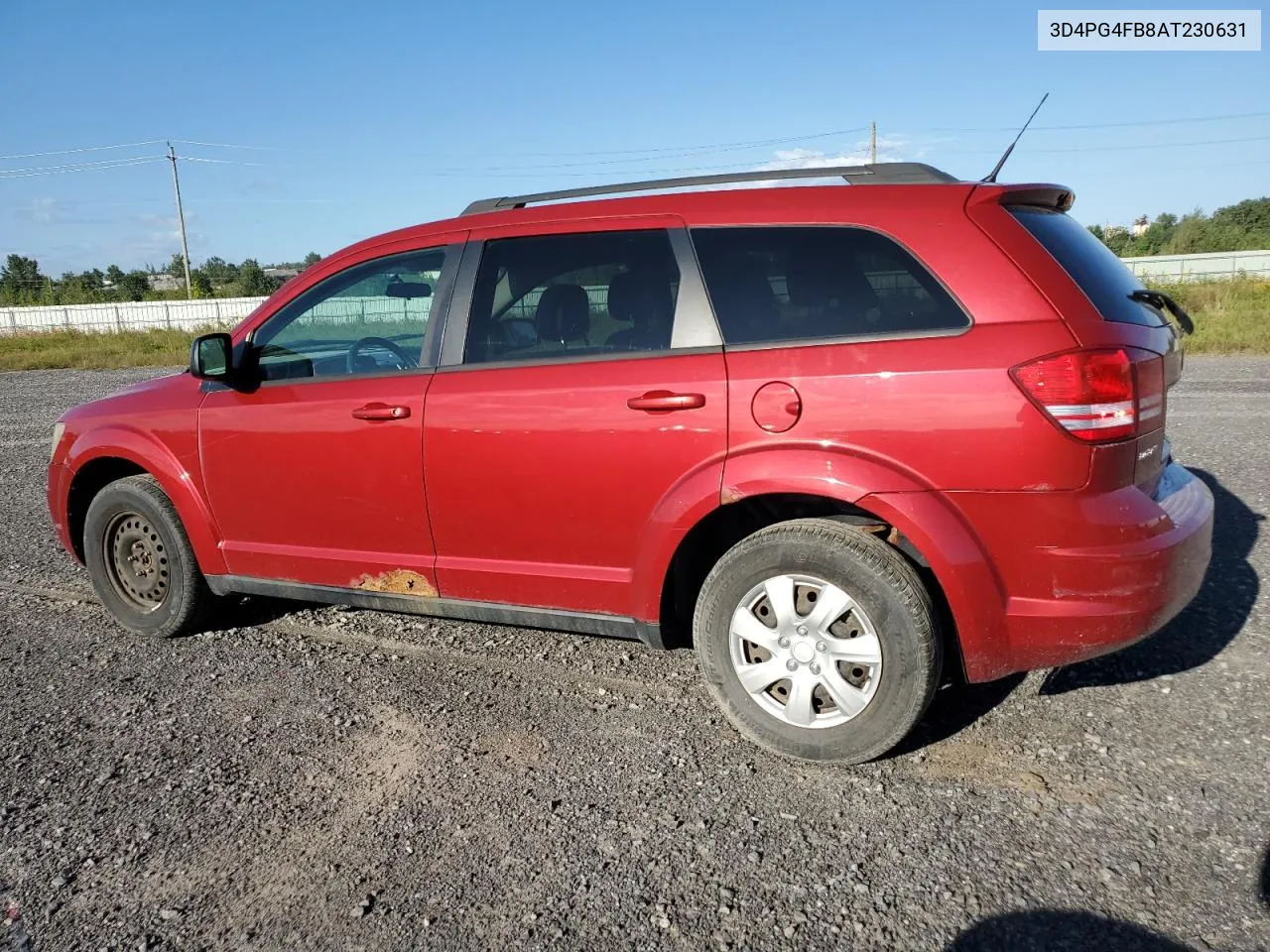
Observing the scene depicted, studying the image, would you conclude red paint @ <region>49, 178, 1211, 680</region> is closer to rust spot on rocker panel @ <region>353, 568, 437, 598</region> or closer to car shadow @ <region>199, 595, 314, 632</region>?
rust spot on rocker panel @ <region>353, 568, 437, 598</region>

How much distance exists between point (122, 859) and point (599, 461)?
189 cm

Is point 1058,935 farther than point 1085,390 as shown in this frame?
No

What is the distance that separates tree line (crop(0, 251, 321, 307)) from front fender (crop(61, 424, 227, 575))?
5289cm

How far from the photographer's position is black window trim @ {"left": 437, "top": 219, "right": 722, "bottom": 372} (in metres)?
3.26

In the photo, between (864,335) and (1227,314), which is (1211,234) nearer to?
(1227,314)

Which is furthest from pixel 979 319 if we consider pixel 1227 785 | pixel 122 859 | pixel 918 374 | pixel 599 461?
pixel 122 859

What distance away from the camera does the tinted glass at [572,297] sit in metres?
3.39

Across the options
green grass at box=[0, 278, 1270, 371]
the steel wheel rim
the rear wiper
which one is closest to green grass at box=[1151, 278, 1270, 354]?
green grass at box=[0, 278, 1270, 371]

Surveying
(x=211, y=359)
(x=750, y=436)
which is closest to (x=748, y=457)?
(x=750, y=436)

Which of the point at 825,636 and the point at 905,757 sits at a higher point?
the point at 825,636

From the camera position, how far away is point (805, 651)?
311 cm

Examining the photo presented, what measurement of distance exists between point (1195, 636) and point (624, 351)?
2740 mm

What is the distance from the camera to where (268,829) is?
2.88 meters

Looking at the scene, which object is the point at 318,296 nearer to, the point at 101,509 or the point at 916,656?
the point at 101,509
